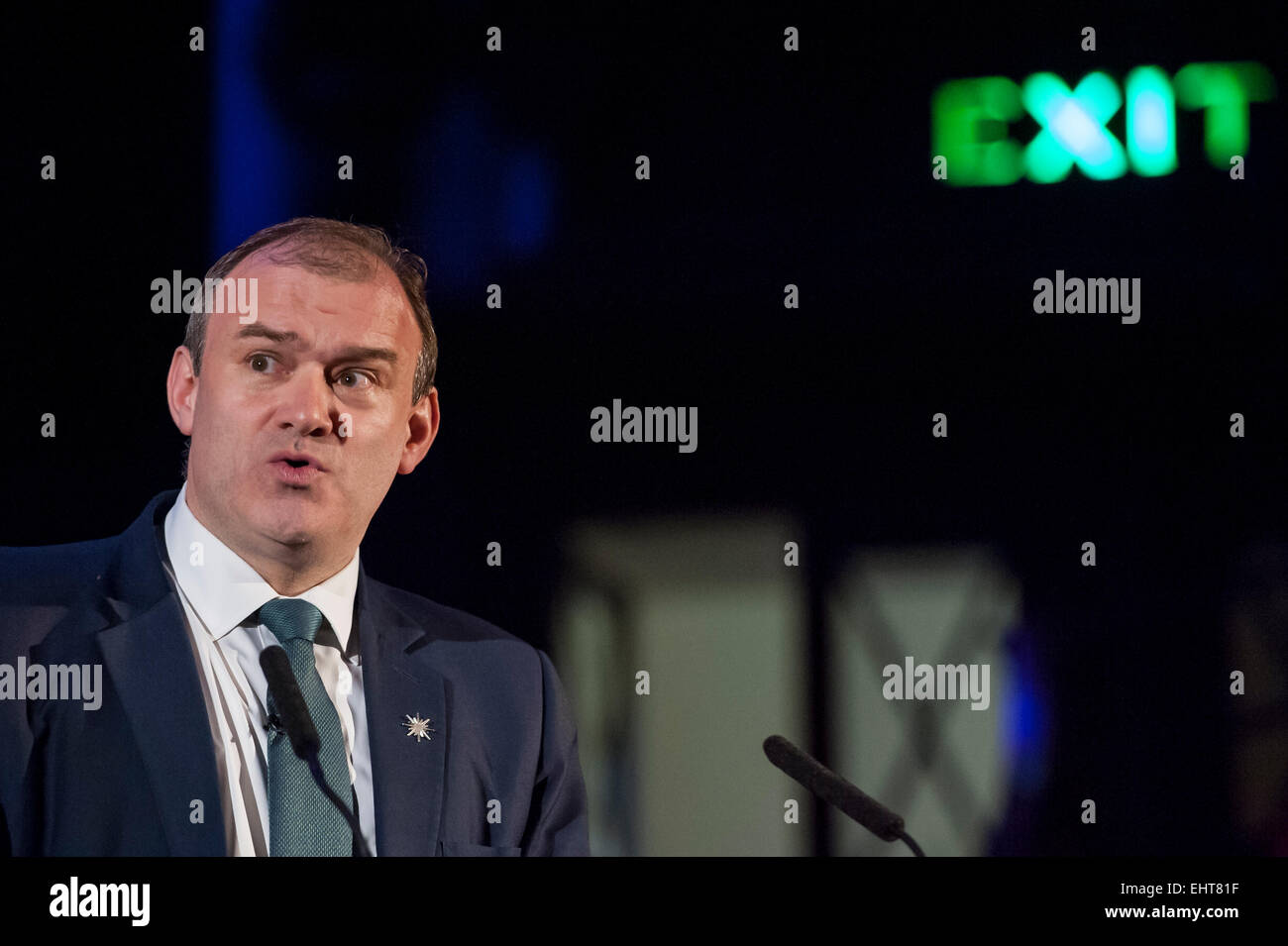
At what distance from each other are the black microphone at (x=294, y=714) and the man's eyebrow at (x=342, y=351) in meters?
0.67

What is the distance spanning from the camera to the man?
321 centimetres

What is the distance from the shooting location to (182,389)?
3361 mm

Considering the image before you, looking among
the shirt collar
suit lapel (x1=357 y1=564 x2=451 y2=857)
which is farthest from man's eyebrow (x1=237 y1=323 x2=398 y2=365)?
suit lapel (x1=357 y1=564 x2=451 y2=857)

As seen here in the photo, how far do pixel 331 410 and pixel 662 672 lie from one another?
965 millimetres

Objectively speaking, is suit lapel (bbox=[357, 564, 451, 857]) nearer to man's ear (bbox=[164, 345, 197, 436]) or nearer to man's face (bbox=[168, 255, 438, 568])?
man's face (bbox=[168, 255, 438, 568])

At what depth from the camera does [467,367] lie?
3.46m

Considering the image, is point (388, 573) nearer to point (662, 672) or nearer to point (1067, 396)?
point (662, 672)

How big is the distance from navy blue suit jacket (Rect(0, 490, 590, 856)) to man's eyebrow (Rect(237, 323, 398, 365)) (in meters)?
0.42

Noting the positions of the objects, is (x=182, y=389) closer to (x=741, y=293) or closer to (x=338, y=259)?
(x=338, y=259)

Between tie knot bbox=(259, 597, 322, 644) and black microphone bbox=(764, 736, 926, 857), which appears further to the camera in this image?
tie knot bbox=(259, 597, 322, 644)

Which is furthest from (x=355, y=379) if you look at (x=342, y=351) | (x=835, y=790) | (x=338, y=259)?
(x=835, y=790)

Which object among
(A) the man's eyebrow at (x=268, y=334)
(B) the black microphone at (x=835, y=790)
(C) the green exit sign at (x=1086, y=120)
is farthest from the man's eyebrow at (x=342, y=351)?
(C) the green exit sign at (x=1086, y=120)

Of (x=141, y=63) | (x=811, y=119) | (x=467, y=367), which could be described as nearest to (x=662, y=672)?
(x=467, y=367)

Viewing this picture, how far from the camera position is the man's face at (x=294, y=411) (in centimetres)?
329
